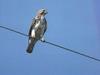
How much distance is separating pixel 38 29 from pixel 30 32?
268 millimetres

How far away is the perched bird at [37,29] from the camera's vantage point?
8.59 m

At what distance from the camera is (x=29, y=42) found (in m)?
8.62

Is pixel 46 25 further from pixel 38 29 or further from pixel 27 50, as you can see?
pixel 27 50

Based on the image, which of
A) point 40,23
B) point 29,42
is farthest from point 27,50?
point 40,23

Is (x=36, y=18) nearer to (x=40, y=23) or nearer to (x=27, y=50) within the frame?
(x=40, y=23)

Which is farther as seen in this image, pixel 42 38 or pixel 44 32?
pixel 44 32

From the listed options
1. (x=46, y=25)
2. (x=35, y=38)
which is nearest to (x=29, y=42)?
(x=35, y=38)

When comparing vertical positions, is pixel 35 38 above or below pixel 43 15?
below

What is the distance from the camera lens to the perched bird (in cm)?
859

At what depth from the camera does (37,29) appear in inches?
343

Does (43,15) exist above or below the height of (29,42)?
above

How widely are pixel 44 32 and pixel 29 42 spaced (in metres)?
0.54

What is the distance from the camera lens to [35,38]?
28.3ft

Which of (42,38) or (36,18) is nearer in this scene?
(42,38)
